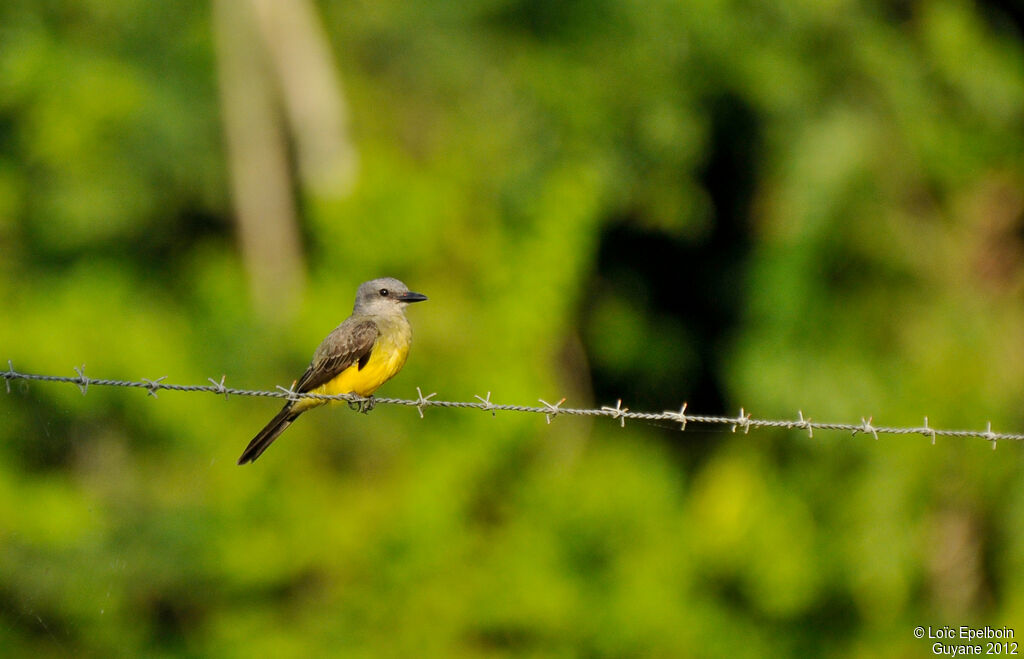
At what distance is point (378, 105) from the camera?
80.3 ft

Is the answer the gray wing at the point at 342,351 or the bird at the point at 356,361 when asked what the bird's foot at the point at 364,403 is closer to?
the bird at the point at 356,361

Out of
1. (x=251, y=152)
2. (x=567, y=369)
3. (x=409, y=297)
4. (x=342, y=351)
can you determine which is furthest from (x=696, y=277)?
(x=342, y=351)

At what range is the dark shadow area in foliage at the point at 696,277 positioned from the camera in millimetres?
21188

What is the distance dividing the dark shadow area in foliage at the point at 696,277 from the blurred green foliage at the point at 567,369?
76 mm

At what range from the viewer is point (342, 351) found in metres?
8.65

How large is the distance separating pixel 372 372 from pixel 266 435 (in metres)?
0.74

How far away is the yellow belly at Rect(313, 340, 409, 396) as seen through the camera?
8555 mm

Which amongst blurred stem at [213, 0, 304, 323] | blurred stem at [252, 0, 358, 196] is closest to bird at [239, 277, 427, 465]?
blurred stem at [252, 0, 358, 196]

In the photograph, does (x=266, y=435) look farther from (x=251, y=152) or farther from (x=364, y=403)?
(x=251, y=152)

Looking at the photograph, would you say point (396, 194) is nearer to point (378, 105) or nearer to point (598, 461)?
point (598, 461)

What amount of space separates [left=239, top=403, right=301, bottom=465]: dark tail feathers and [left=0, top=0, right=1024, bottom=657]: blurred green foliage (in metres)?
7.04

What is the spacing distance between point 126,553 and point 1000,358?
10882 mm

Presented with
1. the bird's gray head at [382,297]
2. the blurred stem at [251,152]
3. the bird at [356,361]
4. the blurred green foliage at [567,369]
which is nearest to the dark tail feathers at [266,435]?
the bird at [356,361]

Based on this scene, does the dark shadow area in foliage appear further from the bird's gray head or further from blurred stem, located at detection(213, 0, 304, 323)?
the bird's gray head
